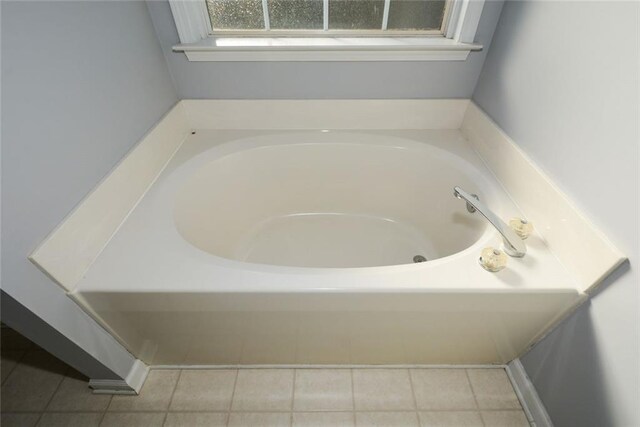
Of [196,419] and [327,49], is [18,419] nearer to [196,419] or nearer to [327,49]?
[196,419]

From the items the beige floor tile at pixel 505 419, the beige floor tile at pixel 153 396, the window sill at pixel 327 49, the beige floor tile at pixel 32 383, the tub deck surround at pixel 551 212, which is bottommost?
Answer: the beige floor tile at pixel 32 383

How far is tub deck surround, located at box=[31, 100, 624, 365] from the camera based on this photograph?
0.69m

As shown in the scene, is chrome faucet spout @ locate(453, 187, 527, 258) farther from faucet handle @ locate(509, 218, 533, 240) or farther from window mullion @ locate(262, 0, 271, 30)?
window mullion @ locate(262, 0, 271, 30)

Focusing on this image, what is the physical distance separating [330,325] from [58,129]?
779 mm

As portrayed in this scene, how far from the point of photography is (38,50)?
625mm

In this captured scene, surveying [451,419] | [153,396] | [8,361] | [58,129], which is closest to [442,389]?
[451,419]

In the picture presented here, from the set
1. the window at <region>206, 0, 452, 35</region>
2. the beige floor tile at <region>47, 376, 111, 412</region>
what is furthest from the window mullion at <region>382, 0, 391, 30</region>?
the beige floor tile at <region>47, 376, 111, 412</region>

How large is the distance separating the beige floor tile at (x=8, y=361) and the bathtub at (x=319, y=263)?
51 cm

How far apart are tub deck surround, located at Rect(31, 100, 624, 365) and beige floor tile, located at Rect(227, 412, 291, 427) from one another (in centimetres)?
15

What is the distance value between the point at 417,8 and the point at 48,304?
4.54 feet

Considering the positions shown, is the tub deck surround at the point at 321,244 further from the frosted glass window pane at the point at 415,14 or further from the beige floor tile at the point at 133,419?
the frosted glass window pane at the point at 415,14

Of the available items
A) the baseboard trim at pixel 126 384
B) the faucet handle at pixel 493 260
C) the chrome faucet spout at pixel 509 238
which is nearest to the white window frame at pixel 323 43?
the chrome faucet spout at pixel 509 238

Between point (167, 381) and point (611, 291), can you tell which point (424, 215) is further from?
point (167, 381)

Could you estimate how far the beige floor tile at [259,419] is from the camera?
2.96 ft
